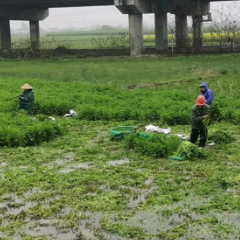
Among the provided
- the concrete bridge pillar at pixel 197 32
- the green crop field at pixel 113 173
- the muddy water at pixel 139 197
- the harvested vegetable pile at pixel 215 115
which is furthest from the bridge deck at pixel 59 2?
the muddy water at pixel 139 197

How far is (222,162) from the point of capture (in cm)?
835

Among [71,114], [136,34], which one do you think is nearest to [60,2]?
[136,34]

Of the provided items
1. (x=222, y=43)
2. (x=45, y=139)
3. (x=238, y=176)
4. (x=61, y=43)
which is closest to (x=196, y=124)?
(x=238, y=176)

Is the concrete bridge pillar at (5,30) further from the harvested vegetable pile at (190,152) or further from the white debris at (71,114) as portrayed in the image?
the harvested vegetable pile at (190,152)

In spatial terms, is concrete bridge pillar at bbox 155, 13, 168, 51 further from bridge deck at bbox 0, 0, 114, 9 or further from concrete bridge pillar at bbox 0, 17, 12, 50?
concrete bridge pillar at bbox 0, 17, 12, 50

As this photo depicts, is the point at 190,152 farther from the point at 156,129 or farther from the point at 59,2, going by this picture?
the point at 59,2

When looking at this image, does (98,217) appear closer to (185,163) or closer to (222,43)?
(185,163)

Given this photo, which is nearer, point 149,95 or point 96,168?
point 96,168

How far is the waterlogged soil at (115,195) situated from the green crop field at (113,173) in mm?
14

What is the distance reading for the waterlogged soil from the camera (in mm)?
5707

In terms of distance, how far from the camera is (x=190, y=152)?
28.0ft

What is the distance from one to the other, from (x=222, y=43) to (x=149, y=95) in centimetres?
2227

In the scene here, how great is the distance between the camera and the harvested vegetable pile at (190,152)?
336 inches

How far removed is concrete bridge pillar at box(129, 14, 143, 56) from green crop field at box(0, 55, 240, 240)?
19596mm
